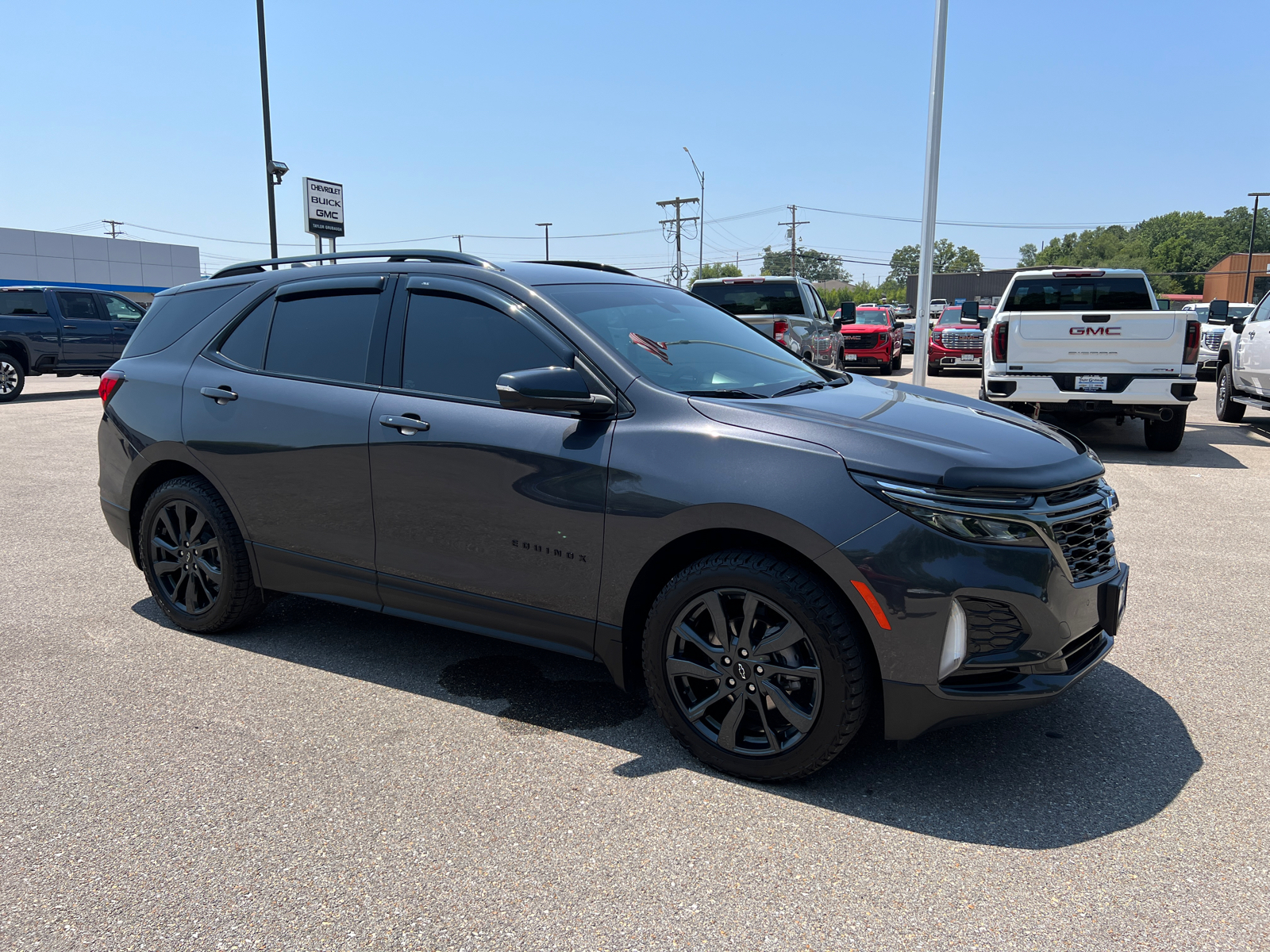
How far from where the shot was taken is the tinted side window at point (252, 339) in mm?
4328

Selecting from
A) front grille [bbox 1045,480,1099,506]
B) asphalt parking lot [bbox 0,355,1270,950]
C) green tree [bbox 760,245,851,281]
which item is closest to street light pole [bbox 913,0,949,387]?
asphalt parking lot [bbox 0,355,1270,950]

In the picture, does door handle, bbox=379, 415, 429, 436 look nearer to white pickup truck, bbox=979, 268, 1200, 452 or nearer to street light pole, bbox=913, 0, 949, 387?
white pickup truck, bbox=979, 268, 1200, 452

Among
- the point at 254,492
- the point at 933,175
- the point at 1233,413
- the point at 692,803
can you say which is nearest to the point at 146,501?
the point at 254,492

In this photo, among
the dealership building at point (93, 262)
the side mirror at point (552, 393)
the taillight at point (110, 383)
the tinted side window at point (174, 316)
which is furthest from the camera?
the dealership building at point (93, 262)

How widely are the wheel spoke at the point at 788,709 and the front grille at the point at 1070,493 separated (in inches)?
40.7

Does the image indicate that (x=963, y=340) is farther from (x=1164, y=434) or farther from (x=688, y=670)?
(x=688, y=670)

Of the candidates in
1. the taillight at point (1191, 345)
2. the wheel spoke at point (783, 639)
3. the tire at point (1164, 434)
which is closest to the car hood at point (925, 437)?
the wheel spoke at point (783, 639)

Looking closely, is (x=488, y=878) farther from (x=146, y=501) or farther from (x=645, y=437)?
(x=146, y=501)

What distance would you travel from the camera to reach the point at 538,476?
335 cm

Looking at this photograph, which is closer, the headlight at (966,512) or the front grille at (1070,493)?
the headlight at (966,512)

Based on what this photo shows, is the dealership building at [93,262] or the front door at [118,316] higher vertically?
the dealership building at [93,262]

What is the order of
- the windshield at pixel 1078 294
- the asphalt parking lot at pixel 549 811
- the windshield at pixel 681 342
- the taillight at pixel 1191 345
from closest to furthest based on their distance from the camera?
the asphalt parking lot at pixel 549 811 < the windshield at pixel 681 342 < the taillight at pixel 1191 345 < the windshield at pixel 1078 294

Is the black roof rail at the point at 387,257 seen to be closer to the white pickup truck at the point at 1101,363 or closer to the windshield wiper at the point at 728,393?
the windshield wiper at the point at 728,393

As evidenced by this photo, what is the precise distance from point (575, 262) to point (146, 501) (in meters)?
2.55
